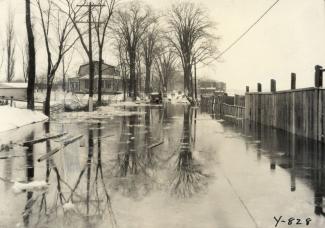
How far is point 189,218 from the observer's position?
Answer: 6.45m

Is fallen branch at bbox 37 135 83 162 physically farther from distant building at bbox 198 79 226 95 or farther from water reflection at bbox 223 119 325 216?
distant building at bbox 198 79 226 95

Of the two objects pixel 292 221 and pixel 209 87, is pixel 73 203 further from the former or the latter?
pixel 209 87

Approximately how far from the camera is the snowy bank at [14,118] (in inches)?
872

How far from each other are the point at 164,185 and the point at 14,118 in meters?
17.1

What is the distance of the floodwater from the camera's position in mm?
6457

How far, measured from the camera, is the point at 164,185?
29.1ft

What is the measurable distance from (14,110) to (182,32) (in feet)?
174

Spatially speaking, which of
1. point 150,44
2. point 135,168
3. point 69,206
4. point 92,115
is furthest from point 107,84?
point 69,206

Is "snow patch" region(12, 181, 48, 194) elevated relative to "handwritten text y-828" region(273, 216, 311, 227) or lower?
elevated

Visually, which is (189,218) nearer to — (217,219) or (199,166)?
Result: (217,219)

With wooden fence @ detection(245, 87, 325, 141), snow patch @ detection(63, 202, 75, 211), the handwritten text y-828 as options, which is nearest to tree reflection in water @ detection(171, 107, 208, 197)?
snow patch @ detection(63, 202, 75, 211)

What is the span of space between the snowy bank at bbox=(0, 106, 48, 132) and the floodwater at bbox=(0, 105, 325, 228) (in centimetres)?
747

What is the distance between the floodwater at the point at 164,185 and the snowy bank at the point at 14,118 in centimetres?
747

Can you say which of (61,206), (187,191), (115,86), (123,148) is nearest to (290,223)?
(187,191)
